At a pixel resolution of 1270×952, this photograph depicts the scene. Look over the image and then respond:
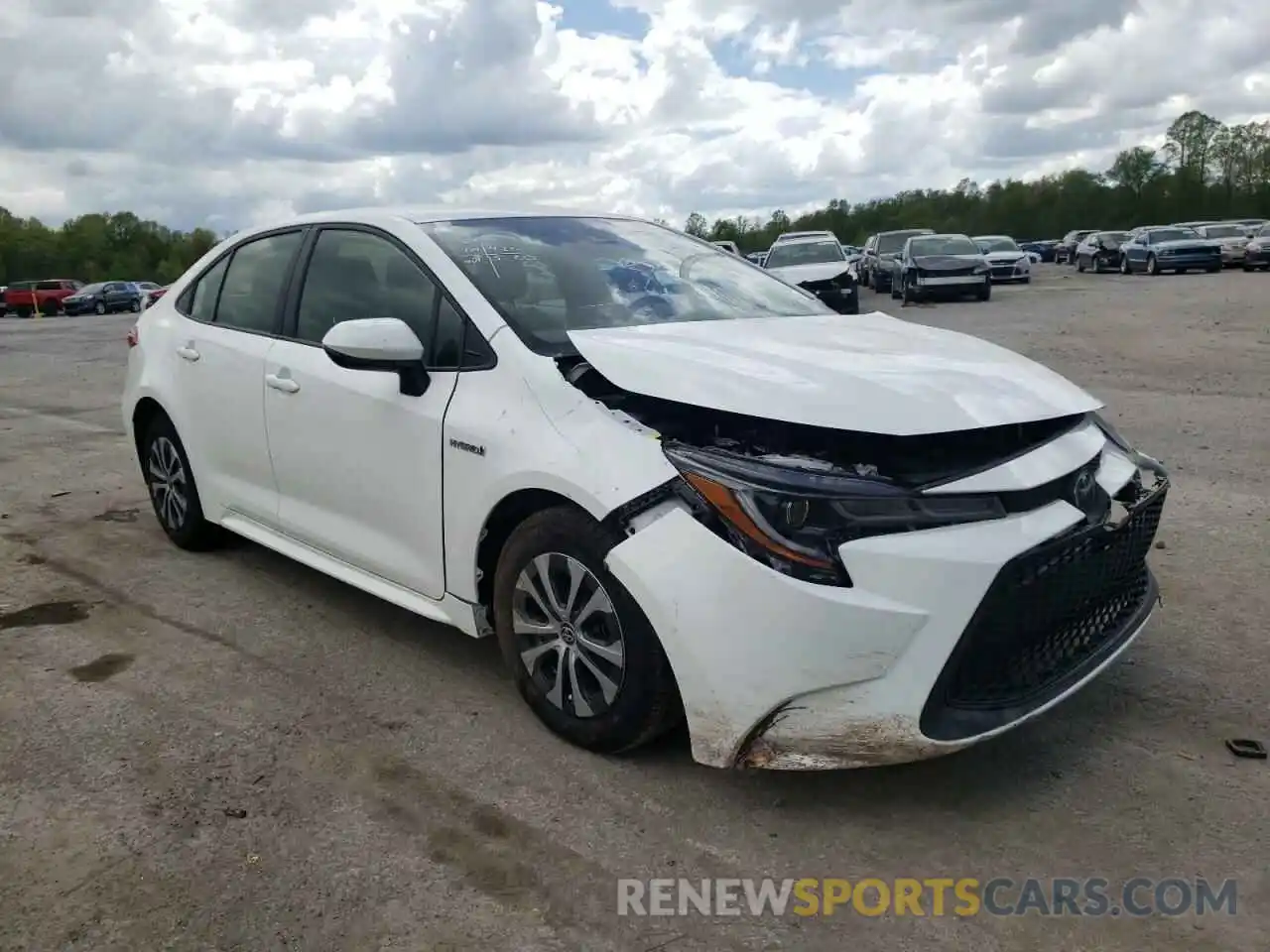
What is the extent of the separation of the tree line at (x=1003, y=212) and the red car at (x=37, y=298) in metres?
34.6

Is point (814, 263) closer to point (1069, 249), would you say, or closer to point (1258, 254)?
point (1258, 254)

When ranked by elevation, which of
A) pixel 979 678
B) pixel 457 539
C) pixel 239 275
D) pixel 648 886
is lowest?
pixel 648 886

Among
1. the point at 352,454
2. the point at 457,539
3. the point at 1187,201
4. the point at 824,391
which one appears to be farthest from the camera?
the point at 1187,201

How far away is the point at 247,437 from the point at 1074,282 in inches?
1297

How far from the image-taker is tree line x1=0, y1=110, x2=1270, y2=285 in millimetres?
74688

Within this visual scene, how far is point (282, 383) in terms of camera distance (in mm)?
4383

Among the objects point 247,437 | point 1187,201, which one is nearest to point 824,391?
point 247,437

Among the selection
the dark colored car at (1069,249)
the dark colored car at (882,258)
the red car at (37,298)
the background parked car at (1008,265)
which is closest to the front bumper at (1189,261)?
the background parked car at (1008,265)

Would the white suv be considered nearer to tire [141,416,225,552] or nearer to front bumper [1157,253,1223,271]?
tire [141,416,225,552]

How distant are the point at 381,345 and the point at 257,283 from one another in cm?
162

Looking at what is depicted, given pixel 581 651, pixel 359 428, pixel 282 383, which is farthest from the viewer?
pixel 282 383

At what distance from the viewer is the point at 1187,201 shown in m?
74.3

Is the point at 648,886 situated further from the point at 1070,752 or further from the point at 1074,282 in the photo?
the point at 1074,282

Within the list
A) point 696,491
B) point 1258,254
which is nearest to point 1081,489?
point 696,491
